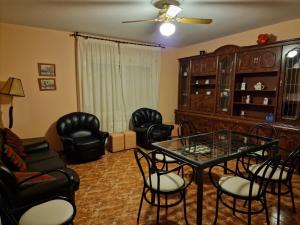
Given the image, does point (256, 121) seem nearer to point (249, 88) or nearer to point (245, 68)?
point (249, 88)

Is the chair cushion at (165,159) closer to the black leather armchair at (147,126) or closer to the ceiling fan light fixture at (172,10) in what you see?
the black leather armchair at (147,126)

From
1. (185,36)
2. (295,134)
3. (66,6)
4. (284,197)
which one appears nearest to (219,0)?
(185,36)

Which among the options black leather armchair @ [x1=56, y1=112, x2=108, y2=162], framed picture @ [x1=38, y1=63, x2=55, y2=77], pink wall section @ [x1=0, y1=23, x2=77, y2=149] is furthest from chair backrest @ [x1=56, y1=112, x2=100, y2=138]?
framed picture @ [x1=38, y1=63, x2=55, y2=77]

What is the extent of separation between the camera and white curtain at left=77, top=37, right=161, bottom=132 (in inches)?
174

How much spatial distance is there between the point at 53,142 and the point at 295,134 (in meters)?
4.71

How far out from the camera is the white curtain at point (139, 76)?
488cm

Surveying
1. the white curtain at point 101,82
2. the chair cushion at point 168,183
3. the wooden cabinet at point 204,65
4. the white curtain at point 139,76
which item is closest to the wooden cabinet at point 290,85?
the wooden cabinet at point 204,65

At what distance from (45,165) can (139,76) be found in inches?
127

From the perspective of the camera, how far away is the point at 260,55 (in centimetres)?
363

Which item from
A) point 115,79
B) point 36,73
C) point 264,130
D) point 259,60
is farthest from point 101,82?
point 264,130

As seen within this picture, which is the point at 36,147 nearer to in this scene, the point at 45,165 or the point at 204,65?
the point at 45,165

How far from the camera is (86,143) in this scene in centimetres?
371

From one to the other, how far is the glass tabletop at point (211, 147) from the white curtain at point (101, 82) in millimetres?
2526

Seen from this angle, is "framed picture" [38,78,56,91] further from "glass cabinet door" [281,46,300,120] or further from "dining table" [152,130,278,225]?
"glass cabinet door" [281,46,300,120]
